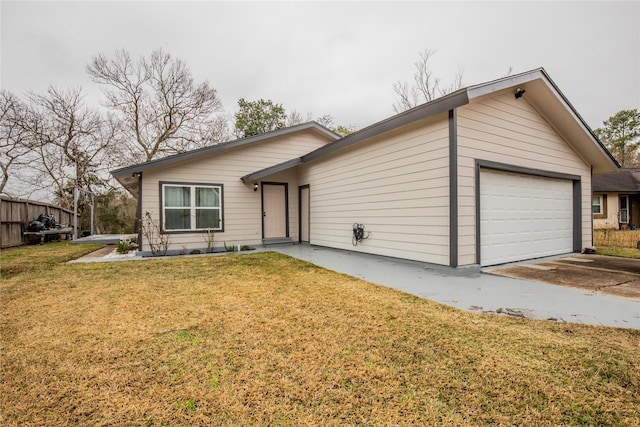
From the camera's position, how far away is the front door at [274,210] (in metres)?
9.71

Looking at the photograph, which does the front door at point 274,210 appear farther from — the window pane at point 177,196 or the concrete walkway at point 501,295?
the concrete walkway at point 501,295

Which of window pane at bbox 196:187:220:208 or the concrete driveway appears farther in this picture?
window pane at bbox 196:187:220:208

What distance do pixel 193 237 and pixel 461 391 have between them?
823 cm

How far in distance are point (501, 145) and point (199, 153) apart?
748 cm

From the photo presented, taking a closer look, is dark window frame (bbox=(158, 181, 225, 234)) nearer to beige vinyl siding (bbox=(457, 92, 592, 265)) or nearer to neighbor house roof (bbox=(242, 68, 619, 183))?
neighbor house roof (bbox=(242, 68, 619, 183))

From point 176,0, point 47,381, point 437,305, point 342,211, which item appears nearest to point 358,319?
point 437,305

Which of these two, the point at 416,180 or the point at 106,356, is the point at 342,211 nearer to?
the point at 416,180

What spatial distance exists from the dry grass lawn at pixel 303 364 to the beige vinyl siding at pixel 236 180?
15.9 ft

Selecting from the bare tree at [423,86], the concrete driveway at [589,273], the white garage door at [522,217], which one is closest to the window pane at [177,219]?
the white garage door at [522,217]

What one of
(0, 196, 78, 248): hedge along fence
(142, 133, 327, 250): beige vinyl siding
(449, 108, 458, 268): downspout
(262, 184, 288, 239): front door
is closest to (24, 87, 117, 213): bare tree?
(0, 196, 78, 248): hedge along fence

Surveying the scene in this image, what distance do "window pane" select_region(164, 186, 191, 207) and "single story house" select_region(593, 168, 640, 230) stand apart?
1925 cm

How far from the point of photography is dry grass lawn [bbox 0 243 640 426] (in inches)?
63.1

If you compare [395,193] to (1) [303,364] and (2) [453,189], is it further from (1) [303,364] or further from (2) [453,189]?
(1) [303,364]

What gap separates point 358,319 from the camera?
2.95 metres
